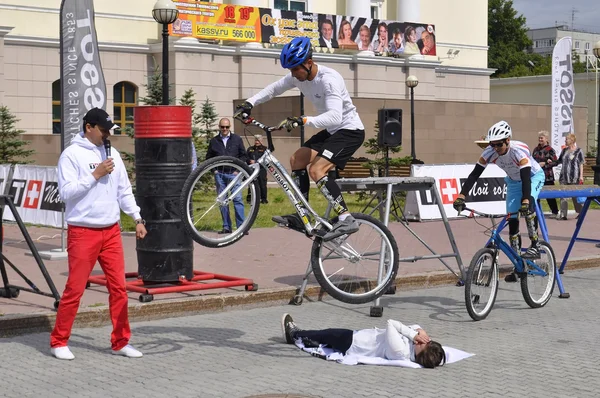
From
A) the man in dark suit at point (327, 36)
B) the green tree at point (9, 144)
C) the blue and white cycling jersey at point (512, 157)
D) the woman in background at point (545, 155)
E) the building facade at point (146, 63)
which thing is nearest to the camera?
the blue and white cycling jersey at point (512, 157)

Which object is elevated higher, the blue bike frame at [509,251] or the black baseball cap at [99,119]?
the black baseball cap at [99,119]

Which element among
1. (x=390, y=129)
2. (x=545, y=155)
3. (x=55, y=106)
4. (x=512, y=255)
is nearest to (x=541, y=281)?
(x=512, y=255)

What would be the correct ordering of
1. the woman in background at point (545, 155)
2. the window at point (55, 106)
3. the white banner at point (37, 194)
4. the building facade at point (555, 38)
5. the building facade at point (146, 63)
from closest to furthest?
the white banner at point (37, 194) → the woman in background at point (545, 155) → the building facade at point (146, 63) → the window at point (55, 106) → the building facade at point (555, 38)

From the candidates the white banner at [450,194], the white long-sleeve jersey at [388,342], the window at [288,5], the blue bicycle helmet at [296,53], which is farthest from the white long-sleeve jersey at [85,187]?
the window at [288,5]

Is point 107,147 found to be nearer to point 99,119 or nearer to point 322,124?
point 99,119

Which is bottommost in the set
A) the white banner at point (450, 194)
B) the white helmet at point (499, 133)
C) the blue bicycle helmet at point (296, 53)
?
the white banner at point (450, 194)

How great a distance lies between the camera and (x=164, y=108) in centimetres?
1141

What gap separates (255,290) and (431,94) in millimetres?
42429

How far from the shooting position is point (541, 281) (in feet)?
39.7

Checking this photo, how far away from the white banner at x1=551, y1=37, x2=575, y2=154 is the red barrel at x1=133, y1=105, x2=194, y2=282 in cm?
1763

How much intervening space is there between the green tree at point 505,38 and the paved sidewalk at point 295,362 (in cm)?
10056

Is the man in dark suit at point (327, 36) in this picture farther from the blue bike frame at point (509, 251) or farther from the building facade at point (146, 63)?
the blue bike frame at point (509, 251)

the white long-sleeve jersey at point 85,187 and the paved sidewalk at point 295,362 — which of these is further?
the white long-sleeve jersey at point 85,187

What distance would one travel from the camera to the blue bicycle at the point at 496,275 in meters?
10.9
